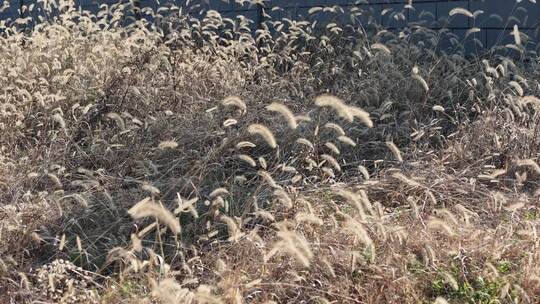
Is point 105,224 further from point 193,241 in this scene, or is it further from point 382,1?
point 382,1

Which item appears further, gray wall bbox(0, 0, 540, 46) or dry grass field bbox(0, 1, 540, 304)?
gray wall bbox(0, 0, 540, 46)

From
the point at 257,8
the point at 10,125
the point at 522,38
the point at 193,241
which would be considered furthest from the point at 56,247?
the point at 257,8

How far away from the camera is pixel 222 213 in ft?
12.7

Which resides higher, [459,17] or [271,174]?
[459,17]

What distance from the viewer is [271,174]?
4.18 meters

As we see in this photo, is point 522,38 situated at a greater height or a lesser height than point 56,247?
greater

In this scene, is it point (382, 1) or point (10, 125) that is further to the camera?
point (382, 1)

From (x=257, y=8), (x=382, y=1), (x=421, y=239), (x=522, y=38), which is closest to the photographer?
(x=421, y=239)

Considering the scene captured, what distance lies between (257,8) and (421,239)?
4501 millimetres

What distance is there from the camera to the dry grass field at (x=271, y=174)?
3.04 meters

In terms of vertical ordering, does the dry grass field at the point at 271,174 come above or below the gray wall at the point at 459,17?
below

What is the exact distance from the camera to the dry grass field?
304 cm

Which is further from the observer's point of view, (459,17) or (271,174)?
(459,17)

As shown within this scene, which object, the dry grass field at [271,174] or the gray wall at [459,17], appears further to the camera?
the gray wall at [459,17]
